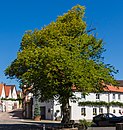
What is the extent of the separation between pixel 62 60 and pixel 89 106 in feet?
115

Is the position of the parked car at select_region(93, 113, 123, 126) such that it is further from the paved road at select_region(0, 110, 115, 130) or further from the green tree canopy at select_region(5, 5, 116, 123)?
the green tree canopy at select_region(5, 5, 116, 123)

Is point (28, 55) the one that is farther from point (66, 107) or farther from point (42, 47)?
point (66, 107)

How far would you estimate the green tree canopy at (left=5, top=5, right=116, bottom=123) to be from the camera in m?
42.3

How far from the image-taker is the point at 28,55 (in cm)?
4462

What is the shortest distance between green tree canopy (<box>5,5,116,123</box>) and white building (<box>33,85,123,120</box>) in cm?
2497

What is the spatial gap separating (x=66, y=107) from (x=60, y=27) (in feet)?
31.3

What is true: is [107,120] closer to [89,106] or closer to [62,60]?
[62,60]

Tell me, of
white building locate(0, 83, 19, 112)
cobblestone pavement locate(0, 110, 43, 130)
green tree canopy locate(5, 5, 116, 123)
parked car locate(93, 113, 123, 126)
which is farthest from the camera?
white building locate(0, 83, 19, 112)

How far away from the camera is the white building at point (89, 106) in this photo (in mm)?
74062

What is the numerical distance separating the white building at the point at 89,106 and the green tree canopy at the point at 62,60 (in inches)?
983

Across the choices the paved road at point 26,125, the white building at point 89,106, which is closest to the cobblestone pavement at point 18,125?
the paved road at point 26,125

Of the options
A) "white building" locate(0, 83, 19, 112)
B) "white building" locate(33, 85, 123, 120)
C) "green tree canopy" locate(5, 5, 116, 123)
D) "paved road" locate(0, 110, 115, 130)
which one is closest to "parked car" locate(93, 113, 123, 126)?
"paved road" locate(0, 110, 115, 130)

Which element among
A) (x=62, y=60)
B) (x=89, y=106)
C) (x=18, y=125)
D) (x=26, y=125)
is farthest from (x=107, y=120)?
(x=89, y=106)

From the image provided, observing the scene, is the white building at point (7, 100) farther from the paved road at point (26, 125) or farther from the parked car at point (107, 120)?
the parked car at point (107, 120)
